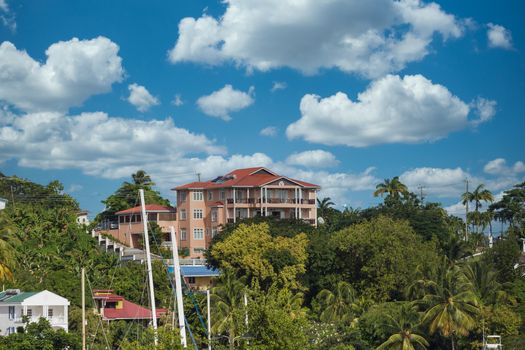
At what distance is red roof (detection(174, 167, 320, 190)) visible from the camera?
95775 mm

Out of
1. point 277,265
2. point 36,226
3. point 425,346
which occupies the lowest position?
point 425,346

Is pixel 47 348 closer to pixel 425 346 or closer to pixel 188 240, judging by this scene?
pixel 425 346

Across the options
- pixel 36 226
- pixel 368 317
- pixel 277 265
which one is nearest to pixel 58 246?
pixel 36 226

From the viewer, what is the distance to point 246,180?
96.9 metres

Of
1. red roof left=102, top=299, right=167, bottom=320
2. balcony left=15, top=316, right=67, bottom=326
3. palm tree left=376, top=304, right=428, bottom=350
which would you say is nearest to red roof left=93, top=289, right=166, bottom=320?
red roof left=102, top=299, right=167, bottom=320

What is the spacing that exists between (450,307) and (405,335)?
3.55 metres

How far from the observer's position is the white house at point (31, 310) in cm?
5656

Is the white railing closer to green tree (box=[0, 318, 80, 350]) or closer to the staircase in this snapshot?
green tree (box=[0, 318, 80, 350])

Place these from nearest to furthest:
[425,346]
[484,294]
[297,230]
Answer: [425,346]
[484,294]
[297,230]

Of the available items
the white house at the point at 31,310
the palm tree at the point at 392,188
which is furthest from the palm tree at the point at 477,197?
the white house at the point at 31,310

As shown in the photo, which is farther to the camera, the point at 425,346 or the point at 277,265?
the point at 277,265

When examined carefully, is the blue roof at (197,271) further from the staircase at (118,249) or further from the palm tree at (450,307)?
the palm tree at (450,307)

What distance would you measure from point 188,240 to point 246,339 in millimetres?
64249

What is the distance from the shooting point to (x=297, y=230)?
2763 inches
